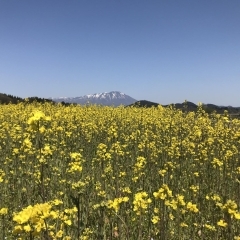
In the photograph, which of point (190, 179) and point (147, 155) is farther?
point (147, 155)

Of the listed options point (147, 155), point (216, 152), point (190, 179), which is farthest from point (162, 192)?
point (216, 152)

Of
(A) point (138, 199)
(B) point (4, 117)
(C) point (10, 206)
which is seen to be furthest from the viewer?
(B) point (4, 117)

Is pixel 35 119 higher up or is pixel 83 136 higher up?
pixel 35 119

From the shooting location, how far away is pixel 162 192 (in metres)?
3.65

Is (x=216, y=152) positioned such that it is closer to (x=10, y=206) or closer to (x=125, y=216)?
(x=125, y=216)

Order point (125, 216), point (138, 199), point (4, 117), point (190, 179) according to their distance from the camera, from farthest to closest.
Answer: point (4, 117) < point (190, 179) < point (125, 216) < point (138, 199)

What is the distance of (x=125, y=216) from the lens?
4.89 m

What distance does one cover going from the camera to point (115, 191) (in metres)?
5.98

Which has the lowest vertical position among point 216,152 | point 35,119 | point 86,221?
point 86,221

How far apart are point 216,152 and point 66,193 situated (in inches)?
206

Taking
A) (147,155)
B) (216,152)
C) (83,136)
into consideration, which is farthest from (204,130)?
(83,136)

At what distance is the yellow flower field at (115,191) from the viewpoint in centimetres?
334

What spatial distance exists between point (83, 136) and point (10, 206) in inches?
249

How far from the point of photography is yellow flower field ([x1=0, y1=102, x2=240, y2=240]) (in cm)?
334
